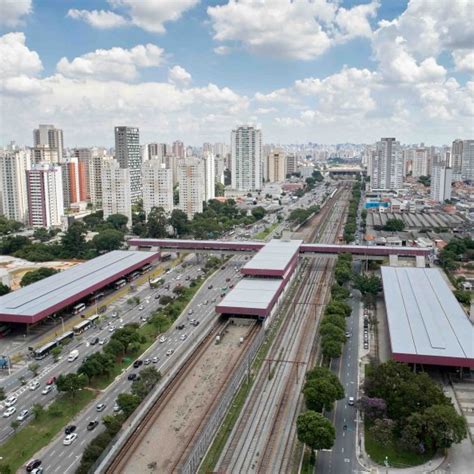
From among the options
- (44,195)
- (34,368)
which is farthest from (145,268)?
(44,195)

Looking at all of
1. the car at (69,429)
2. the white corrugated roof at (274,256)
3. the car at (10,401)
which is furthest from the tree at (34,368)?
the white corrugated roof at (274,256)

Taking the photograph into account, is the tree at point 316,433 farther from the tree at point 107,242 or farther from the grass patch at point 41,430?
the tree at point 107,242

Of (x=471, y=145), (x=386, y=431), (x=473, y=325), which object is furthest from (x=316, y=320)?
(x=471, y=145)

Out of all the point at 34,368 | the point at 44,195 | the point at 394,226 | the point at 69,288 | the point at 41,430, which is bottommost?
the point at 41,430

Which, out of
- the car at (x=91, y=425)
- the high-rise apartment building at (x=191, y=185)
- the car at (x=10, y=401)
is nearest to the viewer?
the car at (x=91, y=425)

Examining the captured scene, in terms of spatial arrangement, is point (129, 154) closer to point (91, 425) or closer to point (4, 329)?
point (4, 329)
